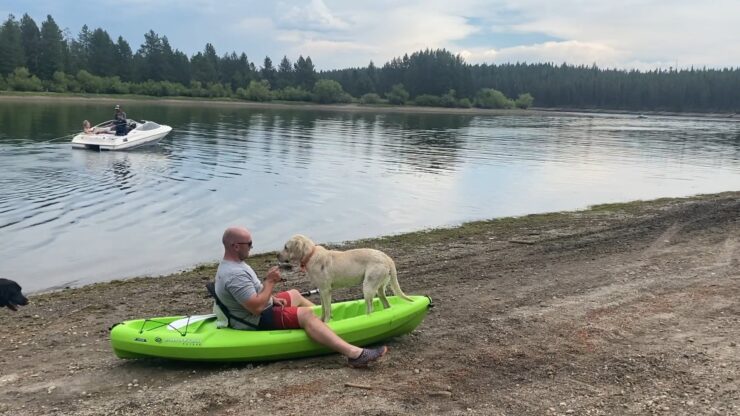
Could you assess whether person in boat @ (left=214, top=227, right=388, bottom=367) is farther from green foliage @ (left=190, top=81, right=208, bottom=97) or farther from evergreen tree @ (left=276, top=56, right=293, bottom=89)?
evergreen tree @ (left=276, top=56, right=293, bottom=89)

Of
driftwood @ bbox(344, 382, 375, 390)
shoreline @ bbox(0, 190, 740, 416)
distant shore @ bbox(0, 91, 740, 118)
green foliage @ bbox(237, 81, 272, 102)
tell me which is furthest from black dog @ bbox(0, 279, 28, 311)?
green foliage @ bbox(237, 81, 272, 102)

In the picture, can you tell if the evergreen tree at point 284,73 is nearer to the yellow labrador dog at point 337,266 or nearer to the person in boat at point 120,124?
the person in boat at point 120,124

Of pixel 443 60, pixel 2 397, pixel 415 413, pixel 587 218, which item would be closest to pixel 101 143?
pixel 587 218

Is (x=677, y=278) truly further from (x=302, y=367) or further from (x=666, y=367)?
(x=302, y=367)

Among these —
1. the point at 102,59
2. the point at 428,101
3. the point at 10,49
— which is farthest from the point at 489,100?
the point at 10,49

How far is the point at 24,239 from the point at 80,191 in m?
7.41

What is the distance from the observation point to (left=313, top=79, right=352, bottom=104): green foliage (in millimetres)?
139500

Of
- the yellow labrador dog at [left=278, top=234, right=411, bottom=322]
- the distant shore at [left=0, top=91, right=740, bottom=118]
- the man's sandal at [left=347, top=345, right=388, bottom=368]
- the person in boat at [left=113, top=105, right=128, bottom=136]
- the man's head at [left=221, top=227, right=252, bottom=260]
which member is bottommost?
the man's sandal at [left=347, top=345, right=388, bottom=368]

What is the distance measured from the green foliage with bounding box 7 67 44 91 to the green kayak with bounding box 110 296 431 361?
371 feet

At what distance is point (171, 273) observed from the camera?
12719mm

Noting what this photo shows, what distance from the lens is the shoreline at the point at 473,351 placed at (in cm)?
607

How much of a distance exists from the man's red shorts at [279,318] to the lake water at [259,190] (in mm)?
6722

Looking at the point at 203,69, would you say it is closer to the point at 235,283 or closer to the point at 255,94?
the point at 255,94

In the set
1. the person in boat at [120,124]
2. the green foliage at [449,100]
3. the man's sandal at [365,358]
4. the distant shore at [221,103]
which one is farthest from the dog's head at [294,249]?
the green foliage at [449,100]
